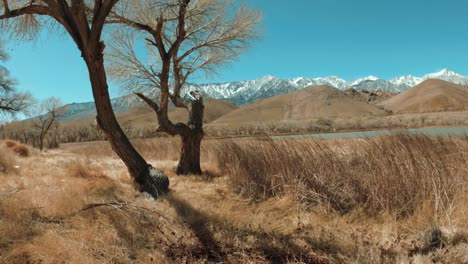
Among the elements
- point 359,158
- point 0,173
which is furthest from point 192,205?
point 0,173

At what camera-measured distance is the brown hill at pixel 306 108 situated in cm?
12862

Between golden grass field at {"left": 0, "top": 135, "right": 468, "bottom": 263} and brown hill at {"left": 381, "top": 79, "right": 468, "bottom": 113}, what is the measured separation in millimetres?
158266

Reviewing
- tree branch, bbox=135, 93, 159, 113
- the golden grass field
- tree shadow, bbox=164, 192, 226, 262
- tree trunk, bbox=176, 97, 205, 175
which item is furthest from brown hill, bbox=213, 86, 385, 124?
tree shadow, bbox=164, 192, 226, 262

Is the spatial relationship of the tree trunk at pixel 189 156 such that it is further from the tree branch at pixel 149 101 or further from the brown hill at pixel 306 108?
the brown hill at pixel 306 108

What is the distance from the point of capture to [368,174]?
220 inches

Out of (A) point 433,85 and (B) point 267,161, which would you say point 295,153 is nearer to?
(B) point 267,161

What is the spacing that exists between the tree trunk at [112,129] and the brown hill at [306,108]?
4584 inches

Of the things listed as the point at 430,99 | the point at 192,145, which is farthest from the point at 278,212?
the point at 430,99

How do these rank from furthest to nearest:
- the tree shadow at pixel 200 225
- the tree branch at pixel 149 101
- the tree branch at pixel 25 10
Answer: the tree branch at pixel 149 101
the tree branch at pixel 25 10
the tree shadow at pixel 200 225

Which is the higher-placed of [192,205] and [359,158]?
[359,158]

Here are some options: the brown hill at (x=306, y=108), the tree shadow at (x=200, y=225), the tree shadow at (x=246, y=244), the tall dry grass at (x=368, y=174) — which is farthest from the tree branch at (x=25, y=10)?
the brown hill at (x=306, y=108)

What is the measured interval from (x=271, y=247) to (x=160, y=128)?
6.31 metres

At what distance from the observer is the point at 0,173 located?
8547mm

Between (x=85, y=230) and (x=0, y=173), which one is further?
(x=0, y=173)
